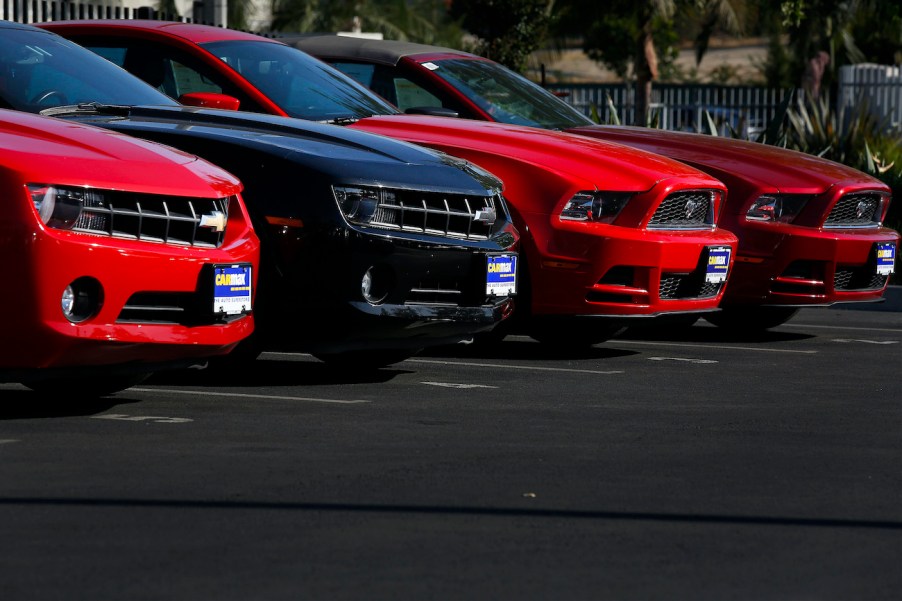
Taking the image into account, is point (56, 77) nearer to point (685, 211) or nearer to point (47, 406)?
point (47, 406)

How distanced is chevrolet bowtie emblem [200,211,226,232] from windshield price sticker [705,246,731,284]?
3.42 meters

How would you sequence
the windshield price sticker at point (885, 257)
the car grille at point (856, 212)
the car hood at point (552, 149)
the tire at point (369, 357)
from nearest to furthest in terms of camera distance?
the tire at point (369, 357) < the car hood at point (552, 149) < the car grille at point (856, 212) < the windshield price sticker at point (885, 257)

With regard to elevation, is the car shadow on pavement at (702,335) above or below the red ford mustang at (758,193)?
below

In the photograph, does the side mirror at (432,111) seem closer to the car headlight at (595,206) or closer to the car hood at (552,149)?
the car hood at (552,149)

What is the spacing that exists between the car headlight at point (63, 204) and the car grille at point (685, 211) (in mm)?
3646

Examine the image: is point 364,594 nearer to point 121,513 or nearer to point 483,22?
point 121,513

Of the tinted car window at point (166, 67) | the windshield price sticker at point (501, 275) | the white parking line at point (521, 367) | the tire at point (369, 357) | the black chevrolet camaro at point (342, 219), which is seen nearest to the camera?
the black chevrolet camaro at point (342, 219)

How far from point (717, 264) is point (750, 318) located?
1757 millimetres

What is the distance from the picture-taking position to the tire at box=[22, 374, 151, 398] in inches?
288

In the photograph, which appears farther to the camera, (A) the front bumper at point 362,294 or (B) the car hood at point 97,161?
(A) the front bumper at point 362,294

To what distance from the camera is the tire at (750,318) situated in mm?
11125

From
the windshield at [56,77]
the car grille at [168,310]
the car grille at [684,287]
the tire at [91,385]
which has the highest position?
the windshield at [56,77]

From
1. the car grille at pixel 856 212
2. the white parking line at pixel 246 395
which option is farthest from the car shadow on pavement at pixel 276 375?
the car grille at pixel 856 212

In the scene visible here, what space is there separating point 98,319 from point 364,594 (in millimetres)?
2541
